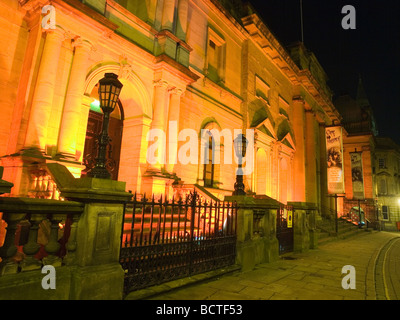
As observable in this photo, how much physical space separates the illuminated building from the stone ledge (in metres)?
3.44

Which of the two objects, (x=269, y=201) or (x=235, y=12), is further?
(x=235, y=12)

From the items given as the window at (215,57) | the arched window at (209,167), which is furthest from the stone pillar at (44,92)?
the window at (215,57)

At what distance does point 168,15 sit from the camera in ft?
33.8

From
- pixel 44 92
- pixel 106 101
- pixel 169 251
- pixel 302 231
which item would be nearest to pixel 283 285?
pixel 169 251

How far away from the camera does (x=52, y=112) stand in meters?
6.81

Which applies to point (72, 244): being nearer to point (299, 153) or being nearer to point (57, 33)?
point (57, 33)

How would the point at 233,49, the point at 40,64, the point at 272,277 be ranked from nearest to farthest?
the point at 272,277 → the point at 40,64 → the point at 233,49

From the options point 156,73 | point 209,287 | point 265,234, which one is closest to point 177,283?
point 209,287

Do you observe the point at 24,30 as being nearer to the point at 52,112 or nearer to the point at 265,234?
the point at 52,112

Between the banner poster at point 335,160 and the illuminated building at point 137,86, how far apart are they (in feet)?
14.0

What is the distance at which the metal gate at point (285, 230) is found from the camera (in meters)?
8.83

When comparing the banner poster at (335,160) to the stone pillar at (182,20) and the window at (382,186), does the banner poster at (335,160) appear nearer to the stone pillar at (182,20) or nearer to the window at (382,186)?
the stone pillar at (182,20)

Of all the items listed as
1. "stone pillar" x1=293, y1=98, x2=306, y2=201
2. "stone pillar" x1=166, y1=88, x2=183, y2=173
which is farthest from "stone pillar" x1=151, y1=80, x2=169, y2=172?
"stone pillar" x1=293, y1=98, x2=306, y2=201

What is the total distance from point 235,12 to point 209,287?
16653 mm
